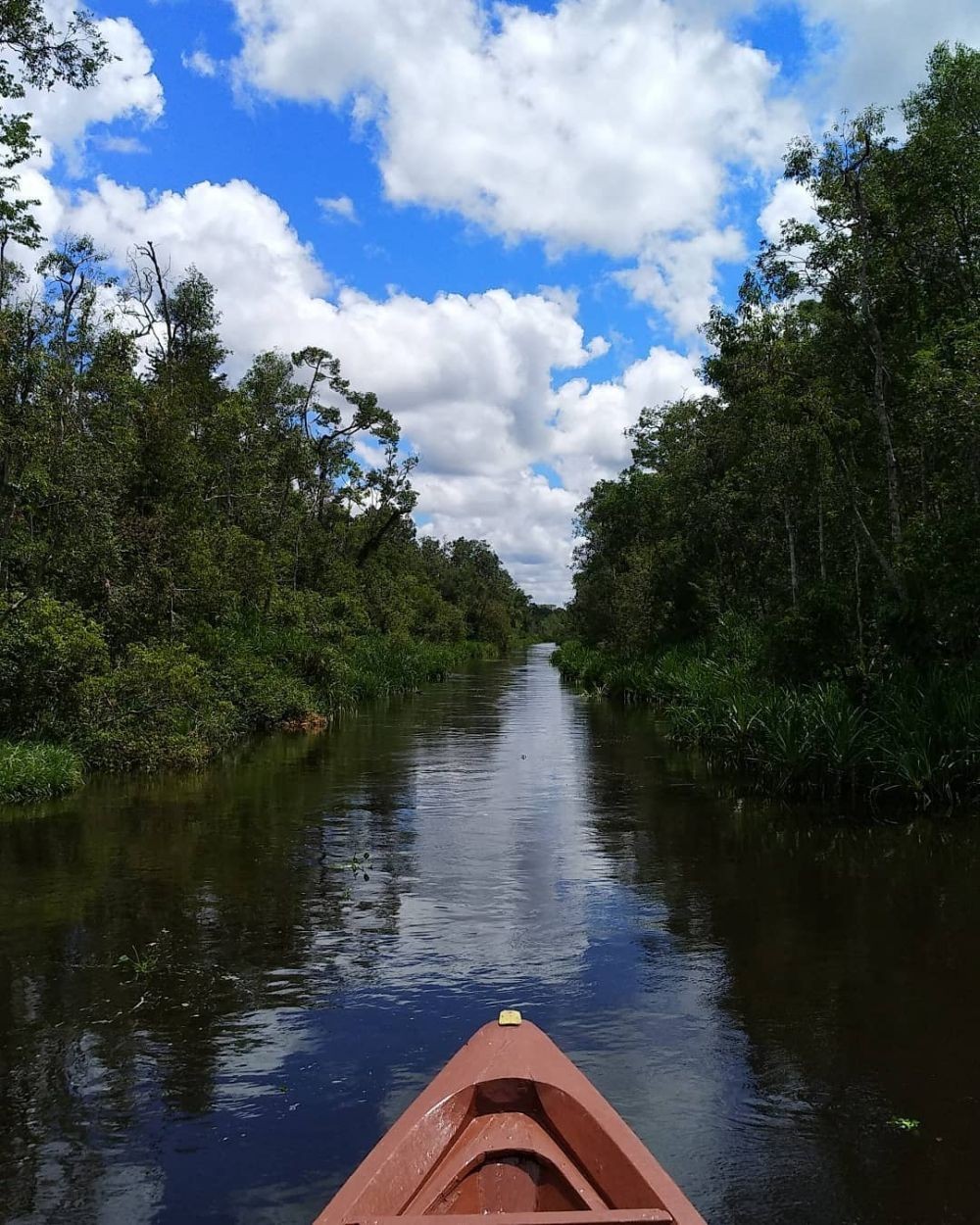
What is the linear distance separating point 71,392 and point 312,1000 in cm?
1486

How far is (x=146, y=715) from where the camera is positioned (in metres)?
17.1

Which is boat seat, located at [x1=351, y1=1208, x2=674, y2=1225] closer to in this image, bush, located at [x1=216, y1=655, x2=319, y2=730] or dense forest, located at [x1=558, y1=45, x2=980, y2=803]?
dense forest, located at [x1=558, y1=45, x2=980, y2=803]

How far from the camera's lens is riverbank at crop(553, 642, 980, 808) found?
1199cm

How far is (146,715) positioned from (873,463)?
1545 centimetres

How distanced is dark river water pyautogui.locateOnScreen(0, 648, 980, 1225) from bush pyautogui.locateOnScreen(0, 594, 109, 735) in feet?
8.26

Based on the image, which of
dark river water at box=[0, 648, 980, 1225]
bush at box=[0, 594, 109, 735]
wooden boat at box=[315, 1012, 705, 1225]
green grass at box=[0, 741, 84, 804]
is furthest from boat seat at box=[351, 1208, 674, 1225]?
bush at box=[0, 594, 109, 735]

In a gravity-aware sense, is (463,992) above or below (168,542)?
below

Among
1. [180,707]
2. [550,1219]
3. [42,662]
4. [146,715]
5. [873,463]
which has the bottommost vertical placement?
[550,1219]

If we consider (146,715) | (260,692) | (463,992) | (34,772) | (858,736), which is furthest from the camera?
(260,692)

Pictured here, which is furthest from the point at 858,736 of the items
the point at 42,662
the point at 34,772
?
the point at 42,662

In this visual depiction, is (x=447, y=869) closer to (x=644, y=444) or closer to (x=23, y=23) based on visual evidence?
(x=23, y=23)

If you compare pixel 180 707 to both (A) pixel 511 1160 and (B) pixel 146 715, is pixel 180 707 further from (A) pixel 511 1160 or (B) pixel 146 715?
(A) pixel 511 1160

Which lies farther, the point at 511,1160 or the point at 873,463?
the point at 873,463

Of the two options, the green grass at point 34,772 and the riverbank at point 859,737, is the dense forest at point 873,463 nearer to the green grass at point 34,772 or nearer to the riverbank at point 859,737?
the riverbank at point 859,737
